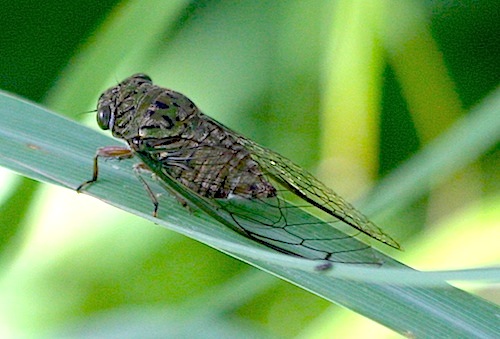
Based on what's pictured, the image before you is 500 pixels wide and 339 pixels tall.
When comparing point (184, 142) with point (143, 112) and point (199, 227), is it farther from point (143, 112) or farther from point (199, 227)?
point (199, 227)

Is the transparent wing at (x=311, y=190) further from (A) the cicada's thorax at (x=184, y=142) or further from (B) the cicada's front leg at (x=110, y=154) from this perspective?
(B) the cicada's front leg at (x=110, y=154)

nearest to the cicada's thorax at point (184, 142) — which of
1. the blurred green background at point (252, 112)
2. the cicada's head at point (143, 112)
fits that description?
the cicada's head at point (143, 112)

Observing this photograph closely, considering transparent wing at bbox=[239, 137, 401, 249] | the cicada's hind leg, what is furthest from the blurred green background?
the cicada's hind leg

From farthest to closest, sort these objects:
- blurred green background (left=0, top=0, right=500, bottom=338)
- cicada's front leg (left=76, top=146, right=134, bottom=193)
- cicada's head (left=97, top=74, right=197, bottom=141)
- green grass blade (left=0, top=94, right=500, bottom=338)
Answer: blurred green background (left=0, top=0, right=500, bottom=338)
cicada's head (left=97, top=74, right=197, bottom=141)
cicada's front leg (left=76, top=146, right=134, bottom=193)
green grass blade (left=0, top=94, right=500, bottom=338)

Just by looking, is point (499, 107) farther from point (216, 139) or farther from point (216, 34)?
point (216, 34)

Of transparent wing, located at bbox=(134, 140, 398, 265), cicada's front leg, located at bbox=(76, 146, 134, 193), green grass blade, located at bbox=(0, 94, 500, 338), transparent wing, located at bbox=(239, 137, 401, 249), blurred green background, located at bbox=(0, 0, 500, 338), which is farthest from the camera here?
blurred green background, located at bbox=(0, 0, 500, 338)

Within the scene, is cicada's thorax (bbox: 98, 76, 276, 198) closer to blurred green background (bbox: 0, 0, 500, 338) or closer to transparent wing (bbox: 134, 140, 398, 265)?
transparent wing (bbox: 134, 140, 398, 265)

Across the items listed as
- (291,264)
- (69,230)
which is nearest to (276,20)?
(69,230)
